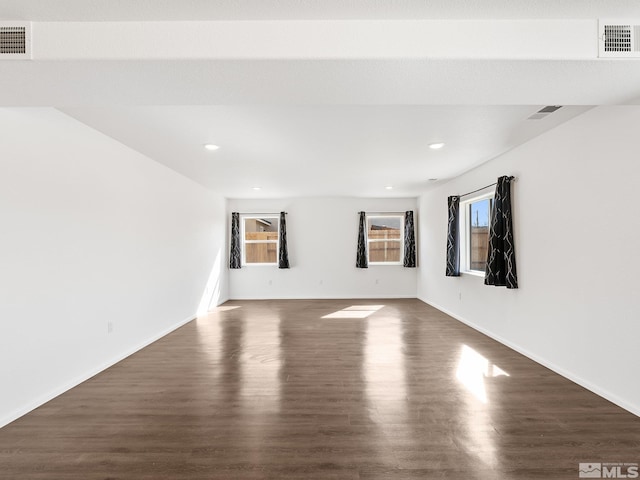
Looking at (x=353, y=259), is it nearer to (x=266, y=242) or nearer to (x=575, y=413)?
(x=266, y=242)

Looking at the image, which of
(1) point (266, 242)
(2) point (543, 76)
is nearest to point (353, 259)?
(1) point (266, 242)

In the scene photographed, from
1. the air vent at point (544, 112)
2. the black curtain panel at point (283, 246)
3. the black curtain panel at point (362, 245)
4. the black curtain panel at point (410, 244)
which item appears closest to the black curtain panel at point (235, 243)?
the black curtain panel at point (283, 246)

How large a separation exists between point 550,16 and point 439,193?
14.9 feet

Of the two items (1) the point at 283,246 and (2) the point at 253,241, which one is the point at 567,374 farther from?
(2) the point at 253,241

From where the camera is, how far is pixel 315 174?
492 centimetres

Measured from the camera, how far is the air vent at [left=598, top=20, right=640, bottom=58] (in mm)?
1668

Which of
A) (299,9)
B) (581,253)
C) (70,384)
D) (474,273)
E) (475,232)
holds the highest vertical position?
(299,9)

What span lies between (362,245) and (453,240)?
7.94 feet

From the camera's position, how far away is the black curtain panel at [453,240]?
5168mm

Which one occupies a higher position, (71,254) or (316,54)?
(316,54)

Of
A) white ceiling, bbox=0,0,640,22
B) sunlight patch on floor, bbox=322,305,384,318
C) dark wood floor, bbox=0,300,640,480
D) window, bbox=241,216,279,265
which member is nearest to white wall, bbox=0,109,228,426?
dark wood floor, bbox=0,300,640,480

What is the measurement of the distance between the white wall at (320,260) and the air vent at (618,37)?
19.1 feet

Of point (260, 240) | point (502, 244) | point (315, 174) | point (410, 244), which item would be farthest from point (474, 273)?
point (260, 240)

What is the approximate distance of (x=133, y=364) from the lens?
3.30 meters
